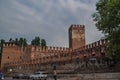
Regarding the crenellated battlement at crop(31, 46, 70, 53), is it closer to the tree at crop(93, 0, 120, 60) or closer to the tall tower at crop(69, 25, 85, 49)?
the tall tower at crop(69, 25, 85, 49)

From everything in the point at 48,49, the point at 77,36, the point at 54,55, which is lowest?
the point at 54,55

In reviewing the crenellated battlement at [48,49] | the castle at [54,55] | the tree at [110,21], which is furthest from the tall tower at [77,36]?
the tree at [110,21]

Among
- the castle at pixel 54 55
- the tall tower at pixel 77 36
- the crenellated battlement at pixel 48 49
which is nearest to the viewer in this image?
the castle at pixel 54 55

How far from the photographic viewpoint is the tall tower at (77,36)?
6600 cm

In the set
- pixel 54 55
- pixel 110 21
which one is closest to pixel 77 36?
pixel 54 55

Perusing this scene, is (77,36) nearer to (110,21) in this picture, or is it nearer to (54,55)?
(54,55)

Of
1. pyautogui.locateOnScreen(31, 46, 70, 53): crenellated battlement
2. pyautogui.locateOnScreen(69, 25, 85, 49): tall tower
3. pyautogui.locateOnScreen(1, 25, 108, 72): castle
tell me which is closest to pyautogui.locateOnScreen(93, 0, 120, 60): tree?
pyautogui.locateOnScreen(1, 25, 108, 72): castle

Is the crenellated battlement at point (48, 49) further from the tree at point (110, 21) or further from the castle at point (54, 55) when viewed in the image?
the tree at point (110, 21)

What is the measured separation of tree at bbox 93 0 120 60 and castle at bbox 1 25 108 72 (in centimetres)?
748

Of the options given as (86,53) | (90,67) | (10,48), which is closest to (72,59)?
(86,53)

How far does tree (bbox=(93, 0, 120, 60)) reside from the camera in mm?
26498

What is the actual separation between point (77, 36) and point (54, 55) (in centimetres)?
1497

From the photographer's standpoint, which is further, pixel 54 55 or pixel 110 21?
pixel 54 55

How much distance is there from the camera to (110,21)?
89.2 ft
